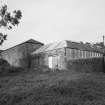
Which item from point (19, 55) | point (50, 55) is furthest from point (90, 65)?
point (19, 55)

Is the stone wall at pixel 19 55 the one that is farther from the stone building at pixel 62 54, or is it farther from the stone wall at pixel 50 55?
the stone building at pixel 62 54

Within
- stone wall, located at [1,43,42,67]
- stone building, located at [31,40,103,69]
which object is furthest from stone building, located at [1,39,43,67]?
stone building, located at [31,40,103,69]

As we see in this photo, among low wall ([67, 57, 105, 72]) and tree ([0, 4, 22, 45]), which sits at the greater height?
tree ([0, 4, 22, 45])

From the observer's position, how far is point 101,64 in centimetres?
1442

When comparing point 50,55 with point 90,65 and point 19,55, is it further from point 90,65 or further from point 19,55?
point 19,55

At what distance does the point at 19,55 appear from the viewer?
92.3 ft

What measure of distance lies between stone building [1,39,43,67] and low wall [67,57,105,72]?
14.0 meters

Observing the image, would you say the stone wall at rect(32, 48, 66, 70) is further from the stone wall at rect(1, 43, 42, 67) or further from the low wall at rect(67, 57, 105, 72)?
the low wall at rect(67, 57, 105, 72)

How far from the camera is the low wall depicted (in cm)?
1447

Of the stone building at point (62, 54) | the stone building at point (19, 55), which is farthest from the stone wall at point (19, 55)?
the stone building at point (62, 54)

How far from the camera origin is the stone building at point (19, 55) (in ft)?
91.7

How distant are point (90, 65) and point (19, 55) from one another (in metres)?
17.3

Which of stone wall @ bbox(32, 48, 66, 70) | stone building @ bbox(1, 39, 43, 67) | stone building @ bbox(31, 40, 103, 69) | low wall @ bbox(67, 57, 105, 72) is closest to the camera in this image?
low wall @ bbox(67, 57, 105, 72)

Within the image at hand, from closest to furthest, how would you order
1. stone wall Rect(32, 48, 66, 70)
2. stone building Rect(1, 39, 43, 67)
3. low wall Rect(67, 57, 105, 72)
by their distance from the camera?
low wall Rect(67, 57, 105, 72) < stone wall Rect(32, 48, 66, 70) < stone building Rect(1, 39, 43, 67)
